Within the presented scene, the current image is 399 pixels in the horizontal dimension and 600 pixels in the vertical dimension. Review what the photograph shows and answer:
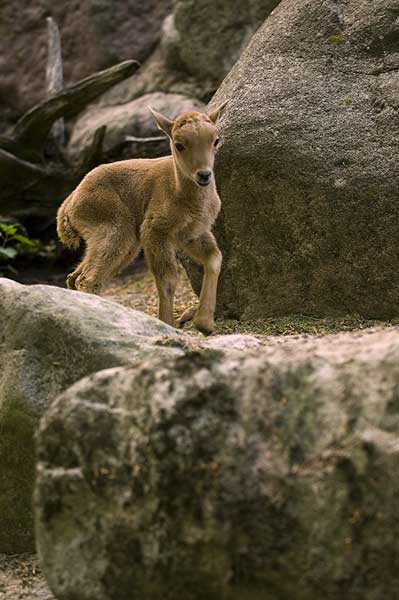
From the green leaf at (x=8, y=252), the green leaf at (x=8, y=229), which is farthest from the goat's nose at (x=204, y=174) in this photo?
the green leaf at (x=8, y=252)

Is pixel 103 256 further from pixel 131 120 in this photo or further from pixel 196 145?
pixel 131 120

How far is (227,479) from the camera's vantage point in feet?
11.8

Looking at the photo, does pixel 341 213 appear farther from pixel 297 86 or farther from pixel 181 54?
pixel 181 54

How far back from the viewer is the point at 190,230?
798 centimetres

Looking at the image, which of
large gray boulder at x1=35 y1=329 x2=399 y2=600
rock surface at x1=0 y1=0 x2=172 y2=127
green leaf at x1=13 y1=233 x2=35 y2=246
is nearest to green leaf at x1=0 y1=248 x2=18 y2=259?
green leaf at x1=13 y1=233 x2=35 y2=246

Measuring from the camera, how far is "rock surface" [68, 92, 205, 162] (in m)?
13.4

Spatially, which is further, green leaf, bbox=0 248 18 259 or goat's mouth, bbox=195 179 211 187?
green leaf, bbox=0 248 18 259

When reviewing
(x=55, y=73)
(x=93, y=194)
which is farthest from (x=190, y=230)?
(x=55, y=73)

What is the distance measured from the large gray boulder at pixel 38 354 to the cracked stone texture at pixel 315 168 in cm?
300

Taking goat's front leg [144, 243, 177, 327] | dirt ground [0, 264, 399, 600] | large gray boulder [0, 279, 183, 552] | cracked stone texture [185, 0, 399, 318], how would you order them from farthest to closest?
goat's front leg [144, 243, 177, 327] < cracked stone texture [185, 0, 399, 318] < large gray boulder [0, 279, 183, 552] < dirt ground [0, 264, 399, 600]

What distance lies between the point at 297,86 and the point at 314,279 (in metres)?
1.70

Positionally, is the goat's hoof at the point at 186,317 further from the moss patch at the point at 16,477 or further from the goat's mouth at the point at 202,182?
the moss patch at the point at 16,477

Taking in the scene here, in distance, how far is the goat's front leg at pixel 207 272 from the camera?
7.66 metres

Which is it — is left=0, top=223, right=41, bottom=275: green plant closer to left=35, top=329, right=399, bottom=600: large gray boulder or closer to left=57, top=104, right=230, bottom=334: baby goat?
left=57, top=104, right=230, bottom=334: baby goat
